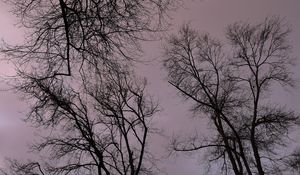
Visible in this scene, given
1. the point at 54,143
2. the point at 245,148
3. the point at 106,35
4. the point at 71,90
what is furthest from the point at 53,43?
the point at 245,148

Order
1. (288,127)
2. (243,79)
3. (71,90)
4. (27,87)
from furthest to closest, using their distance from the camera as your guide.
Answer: (243,79)
(288,127)
(71,90)
(27,87)

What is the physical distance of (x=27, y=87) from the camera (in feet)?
27.2

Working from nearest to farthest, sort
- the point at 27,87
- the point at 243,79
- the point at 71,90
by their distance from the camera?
the point at 27,87
the point at 71,90
the point at 243,79

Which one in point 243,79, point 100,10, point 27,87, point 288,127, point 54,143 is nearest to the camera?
point 100,10

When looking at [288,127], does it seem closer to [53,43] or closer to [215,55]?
[215,55]

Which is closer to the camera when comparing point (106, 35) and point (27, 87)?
point (106, 35)

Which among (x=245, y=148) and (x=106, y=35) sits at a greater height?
(x=245, y=148)

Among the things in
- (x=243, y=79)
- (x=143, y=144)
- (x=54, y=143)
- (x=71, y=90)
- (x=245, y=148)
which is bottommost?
(x=71, y=90)

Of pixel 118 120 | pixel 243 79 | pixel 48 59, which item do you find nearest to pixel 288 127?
pixel 243 79

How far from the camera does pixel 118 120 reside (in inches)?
804

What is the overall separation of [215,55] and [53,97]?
1278 centimetres

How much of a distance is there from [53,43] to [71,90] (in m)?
1.57

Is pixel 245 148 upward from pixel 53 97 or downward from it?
upward

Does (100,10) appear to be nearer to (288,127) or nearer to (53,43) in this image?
(53,43)
